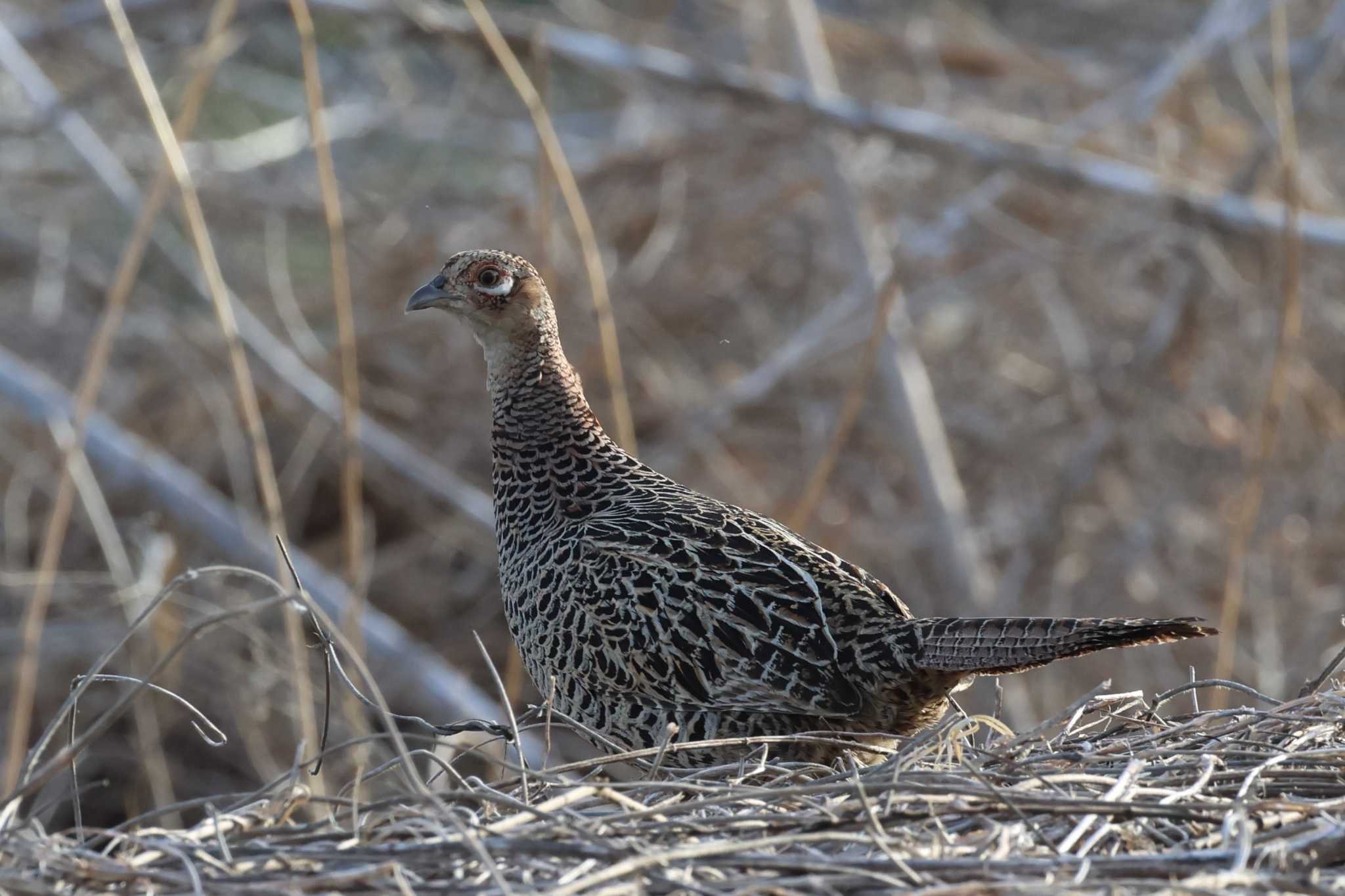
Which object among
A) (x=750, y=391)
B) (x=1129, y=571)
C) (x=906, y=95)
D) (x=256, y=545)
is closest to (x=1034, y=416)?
(x=1129, y=571)

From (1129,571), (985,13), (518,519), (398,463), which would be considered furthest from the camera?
(985,13)

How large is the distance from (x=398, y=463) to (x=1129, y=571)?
4.73 meters

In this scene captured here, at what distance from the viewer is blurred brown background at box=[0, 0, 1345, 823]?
825cm

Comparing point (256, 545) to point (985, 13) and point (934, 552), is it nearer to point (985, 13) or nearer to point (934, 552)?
point (934, 552)

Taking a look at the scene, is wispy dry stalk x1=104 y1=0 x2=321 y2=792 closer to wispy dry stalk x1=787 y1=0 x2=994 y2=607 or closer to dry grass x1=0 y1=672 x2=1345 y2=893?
dry grass x1=0 y1=672 x2=1345 y2=893

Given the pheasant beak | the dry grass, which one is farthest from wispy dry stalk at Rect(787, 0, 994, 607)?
the dry grass

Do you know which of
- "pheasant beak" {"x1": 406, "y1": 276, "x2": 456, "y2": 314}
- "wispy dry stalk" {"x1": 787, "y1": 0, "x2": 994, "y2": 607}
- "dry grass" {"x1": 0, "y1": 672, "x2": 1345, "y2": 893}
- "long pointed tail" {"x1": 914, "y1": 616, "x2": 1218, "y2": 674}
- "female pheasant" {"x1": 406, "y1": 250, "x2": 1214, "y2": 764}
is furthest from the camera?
"wispy dry stalk" {"x1": 787, "y1": 0, "x2": 994, "y2": 607}

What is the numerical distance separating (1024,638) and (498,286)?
1961 millimetres

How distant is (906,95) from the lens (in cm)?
1201

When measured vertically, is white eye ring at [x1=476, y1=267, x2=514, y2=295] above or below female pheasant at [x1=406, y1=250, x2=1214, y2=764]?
above

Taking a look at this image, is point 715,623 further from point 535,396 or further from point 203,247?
point 203,247

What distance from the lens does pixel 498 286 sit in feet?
15.2

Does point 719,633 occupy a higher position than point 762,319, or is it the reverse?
point 762,319

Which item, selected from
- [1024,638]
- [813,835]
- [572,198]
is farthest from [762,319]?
[813,835]
